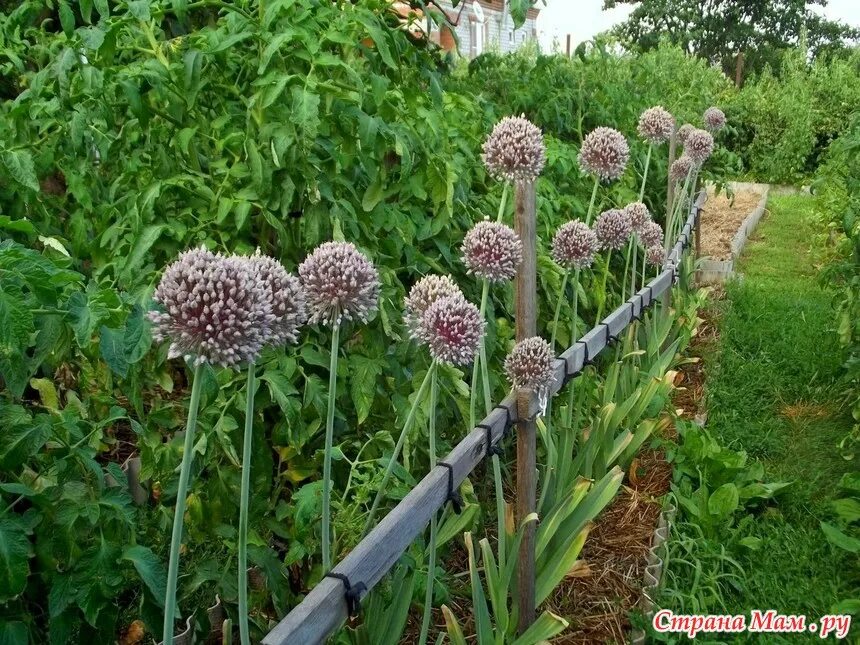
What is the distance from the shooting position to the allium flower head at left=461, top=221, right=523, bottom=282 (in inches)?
94.5

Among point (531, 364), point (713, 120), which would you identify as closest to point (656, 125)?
point (713, 120)

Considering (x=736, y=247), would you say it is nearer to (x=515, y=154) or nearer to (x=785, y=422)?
(x=785, y=422)

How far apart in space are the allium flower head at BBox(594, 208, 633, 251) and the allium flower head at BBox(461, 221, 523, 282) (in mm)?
1559

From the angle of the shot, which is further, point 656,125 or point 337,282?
point 656,125

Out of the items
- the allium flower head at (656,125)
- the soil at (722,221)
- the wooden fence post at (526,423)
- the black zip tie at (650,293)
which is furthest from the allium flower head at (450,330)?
the soil at (722,221)

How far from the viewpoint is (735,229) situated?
10.3 meters

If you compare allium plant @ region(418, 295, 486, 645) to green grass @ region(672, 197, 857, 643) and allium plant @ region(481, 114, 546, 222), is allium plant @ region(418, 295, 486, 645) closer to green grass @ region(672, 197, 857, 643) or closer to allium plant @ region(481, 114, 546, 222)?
allium plant @ region(481, 114, 546, 222)

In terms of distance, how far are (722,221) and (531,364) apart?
9.00 metres

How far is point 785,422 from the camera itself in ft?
16.1

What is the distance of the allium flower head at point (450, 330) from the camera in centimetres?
201

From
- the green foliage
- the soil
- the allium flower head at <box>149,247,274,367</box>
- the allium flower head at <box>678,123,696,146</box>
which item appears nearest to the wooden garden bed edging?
the soil

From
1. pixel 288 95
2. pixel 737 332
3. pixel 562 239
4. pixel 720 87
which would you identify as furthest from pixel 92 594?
pixel 720 87

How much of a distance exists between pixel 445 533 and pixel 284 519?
0.54 m

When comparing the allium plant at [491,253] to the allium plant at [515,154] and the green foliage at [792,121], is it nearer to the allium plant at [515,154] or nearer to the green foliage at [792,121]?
the allium plant at [515,154]
